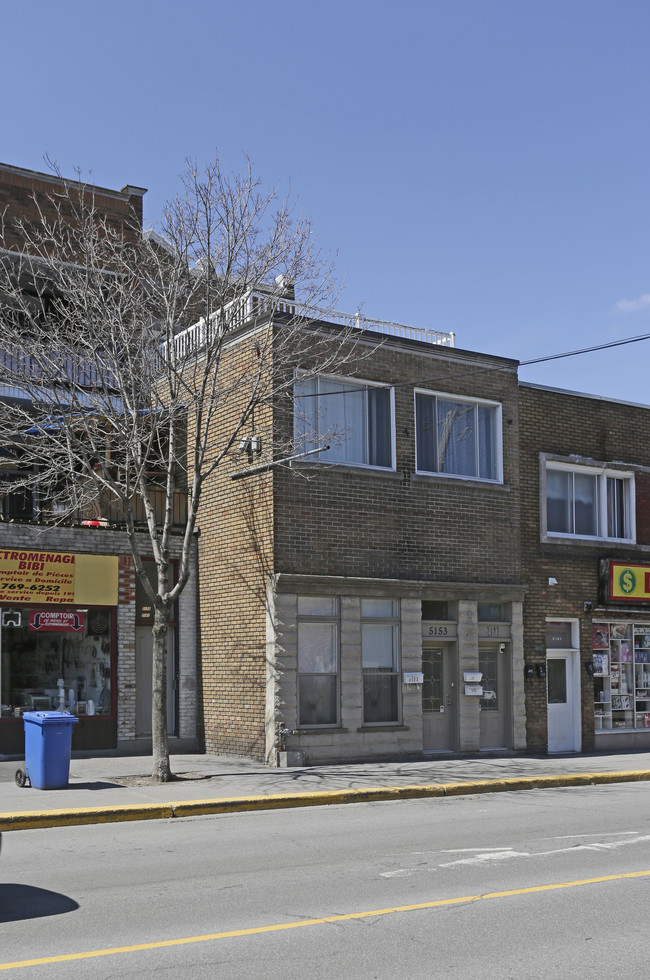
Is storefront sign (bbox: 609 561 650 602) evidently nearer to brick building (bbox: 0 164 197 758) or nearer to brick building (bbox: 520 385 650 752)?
brick building (bbox: 520 385 650 752)

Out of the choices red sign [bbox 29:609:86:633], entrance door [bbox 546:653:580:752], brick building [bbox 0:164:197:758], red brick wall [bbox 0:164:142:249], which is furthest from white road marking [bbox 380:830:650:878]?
red brick wall [bbox 0:164:142:249]

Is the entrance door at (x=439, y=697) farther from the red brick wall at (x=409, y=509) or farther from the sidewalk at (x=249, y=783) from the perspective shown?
the red brick wall at (x=409, y=509)

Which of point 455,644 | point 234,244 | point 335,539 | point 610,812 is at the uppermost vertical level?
point 234,244

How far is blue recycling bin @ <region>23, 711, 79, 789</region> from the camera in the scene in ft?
48.1

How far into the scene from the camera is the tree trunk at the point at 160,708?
1565cm

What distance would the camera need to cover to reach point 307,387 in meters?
19.3

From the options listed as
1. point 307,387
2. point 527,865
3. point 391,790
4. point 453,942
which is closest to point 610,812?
point 391,790

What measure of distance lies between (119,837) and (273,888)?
3585 millimetres

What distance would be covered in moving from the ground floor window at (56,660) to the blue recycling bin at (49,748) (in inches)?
144

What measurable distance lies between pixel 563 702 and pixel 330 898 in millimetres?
14922

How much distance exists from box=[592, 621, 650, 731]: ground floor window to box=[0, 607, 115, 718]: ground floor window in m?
10.3

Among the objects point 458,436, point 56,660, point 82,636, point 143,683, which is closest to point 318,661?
point 143,683

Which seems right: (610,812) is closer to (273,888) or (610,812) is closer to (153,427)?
(273,888)

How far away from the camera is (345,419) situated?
64.6 feet
